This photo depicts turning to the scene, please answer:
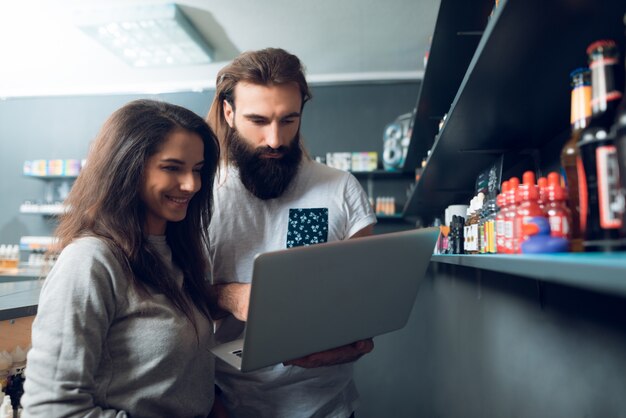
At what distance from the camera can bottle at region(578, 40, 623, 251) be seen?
1.80 feet

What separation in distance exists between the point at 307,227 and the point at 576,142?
91 centimetres

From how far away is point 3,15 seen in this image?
376 cm

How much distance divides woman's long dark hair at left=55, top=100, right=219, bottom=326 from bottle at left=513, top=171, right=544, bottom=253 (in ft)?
2.52

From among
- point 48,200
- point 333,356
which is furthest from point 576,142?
point 48,200

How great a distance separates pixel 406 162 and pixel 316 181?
1978 millimetres

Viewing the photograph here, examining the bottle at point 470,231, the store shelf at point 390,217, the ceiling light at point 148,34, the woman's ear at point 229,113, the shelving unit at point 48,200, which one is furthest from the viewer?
the shelving unit at point 48,200

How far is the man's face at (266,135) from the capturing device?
4.77 ft

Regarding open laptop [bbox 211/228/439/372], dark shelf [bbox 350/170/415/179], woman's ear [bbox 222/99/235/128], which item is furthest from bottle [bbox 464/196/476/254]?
dark shelf [bbox 350/170/415/179]

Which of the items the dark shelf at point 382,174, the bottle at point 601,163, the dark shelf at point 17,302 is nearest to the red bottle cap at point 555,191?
the bottle at point 601,163

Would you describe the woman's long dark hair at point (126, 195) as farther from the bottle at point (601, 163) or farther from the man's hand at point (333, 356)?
the bottle at point (601, 163)

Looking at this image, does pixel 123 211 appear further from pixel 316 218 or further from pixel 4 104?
pixel 4 104

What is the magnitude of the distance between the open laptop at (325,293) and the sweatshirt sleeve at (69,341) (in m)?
0.27

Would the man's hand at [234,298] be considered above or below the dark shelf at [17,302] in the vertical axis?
above

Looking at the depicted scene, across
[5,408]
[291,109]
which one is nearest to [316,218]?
[291,109]
